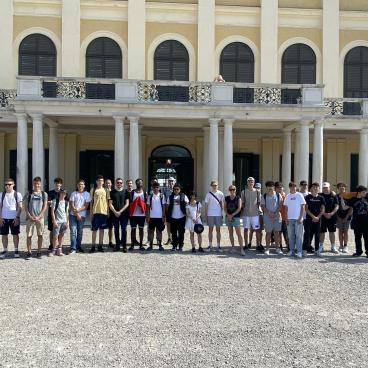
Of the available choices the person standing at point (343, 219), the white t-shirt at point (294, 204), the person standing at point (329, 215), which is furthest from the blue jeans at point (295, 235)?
the person standing at point (343, 219)

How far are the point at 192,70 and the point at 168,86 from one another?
330 centimetres

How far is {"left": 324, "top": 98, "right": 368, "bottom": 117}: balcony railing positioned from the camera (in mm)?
20467

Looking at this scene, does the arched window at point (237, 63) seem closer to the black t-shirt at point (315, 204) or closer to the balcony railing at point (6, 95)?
the balcony railing at point (6, 95)

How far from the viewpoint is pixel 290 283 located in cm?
809

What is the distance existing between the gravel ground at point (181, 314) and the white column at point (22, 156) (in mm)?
7641

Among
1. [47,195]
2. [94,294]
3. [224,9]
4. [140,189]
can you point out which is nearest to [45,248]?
[47,195]

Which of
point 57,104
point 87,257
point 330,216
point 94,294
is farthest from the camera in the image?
point 57,104

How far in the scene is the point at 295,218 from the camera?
436 inches

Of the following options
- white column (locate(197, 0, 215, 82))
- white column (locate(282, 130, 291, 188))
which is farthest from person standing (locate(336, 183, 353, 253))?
white column (locate(197, 0, 215, 82))

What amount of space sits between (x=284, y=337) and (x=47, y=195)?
676 cm

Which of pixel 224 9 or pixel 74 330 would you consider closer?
pixel 74 330

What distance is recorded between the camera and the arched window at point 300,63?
2214 centimetres

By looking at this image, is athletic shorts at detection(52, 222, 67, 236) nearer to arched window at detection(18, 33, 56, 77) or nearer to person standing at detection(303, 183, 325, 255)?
person standing at detection(303, 183, 325, 255)

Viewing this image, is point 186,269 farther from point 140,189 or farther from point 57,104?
point 57,104
